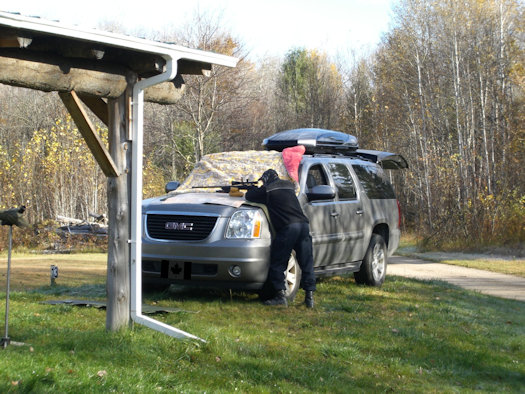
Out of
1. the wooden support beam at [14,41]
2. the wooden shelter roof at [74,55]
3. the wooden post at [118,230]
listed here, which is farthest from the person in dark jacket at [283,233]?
the wooden support beam at [14,41]

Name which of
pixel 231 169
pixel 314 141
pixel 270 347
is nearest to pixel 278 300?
pixel 270 347

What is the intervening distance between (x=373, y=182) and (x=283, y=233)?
11.7 feet

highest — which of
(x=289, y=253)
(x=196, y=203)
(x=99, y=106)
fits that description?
(x=99, y=106)

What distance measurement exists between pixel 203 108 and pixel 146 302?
24935 millimetres

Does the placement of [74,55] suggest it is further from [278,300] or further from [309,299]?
[309,299]

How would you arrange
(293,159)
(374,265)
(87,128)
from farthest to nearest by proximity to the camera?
1. (374,265)
2. (293,159)
3. (87,128)

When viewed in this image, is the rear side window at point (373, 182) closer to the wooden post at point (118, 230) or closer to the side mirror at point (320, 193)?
the side mirror at point (320, 193)

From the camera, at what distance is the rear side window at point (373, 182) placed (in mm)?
11562

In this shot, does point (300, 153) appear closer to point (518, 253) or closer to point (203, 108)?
point (518, 253)

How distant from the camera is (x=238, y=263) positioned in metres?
8.59

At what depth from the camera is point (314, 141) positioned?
11172 mm

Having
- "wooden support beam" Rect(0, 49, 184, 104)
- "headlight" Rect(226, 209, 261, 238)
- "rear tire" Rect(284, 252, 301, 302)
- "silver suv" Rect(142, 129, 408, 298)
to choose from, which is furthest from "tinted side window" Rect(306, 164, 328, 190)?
"wooden support beam" Rect(0, 49, 184, 104)

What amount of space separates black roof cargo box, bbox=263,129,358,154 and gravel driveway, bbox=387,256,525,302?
3.52 m

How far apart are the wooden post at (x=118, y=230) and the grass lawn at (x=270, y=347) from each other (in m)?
0.23
